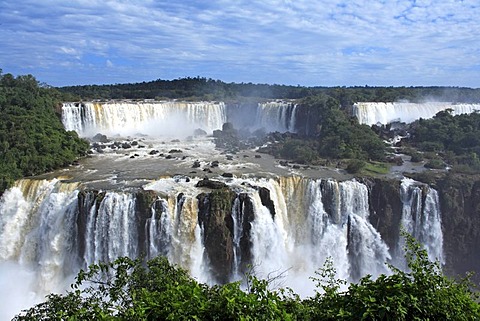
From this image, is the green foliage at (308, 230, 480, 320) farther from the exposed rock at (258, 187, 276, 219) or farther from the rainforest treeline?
the rainforest treeline

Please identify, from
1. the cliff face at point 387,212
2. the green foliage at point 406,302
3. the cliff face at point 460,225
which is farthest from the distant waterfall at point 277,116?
the green foliage at point 406,302

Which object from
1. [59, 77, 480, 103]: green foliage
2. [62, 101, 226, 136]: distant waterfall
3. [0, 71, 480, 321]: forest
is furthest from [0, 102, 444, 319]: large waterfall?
[59, 77, 480, 103]: green foliage

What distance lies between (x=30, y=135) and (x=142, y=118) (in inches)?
557

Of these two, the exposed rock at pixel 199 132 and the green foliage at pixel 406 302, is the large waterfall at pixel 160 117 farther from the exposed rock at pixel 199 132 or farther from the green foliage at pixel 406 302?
the green foliage at pixel 406 302

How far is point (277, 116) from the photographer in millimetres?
40500

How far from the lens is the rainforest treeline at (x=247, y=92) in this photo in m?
46.4

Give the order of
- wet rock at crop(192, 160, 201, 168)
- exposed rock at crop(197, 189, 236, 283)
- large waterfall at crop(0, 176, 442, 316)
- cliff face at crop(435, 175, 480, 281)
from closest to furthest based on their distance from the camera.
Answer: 1. large waterfall at crop(0, 176, 442, 316)
2. exposed rock at crop(197, 189, 236, 283)
3. cliff face at crop(435, 175, 480, 281)
4. wet rock at crop(192, 160, 201, 168)

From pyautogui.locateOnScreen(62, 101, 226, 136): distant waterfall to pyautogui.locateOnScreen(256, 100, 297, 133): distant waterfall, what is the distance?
3988mm

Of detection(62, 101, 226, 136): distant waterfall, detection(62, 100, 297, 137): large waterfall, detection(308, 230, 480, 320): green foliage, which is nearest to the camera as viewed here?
detection(308, 230, 480, 320): green foliage

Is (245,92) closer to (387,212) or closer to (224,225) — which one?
(387,212)

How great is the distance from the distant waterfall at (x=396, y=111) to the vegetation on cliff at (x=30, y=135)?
78.1 feet

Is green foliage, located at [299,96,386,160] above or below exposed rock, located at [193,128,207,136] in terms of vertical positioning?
above

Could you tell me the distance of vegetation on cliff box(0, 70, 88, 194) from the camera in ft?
74.9

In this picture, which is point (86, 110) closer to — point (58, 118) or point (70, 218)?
point (58, 118)
